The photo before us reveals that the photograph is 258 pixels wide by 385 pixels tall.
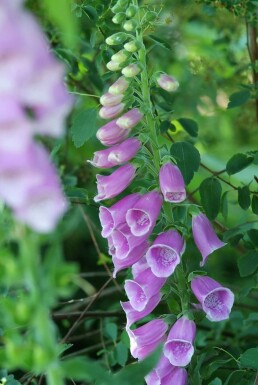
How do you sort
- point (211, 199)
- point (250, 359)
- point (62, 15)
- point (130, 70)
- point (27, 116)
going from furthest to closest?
1. point (211, 199)
2. point (250, 359)
3. point (130, 70)
4. point (27, 116)
5. point (62, 15)

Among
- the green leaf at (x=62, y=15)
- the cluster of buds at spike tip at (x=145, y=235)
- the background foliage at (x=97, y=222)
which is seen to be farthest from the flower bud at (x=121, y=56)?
the green leaf at (x=62, y=15)

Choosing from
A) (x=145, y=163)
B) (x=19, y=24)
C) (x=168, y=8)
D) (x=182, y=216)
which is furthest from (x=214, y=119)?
(x=19, y=24)

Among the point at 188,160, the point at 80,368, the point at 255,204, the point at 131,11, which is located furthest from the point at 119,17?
the point at 80,368

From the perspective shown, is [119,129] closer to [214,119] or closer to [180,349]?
[180,349]

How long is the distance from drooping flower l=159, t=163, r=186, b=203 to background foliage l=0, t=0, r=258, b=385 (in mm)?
139

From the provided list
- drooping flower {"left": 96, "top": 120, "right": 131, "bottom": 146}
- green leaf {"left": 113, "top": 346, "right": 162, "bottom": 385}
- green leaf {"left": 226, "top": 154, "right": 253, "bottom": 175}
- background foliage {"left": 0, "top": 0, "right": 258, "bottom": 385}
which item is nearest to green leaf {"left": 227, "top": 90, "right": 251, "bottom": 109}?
background foliage {"left": 0, "top": 0, "right": 258, "bottom": 385}

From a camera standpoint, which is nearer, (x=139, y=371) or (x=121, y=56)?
(x=139, y=371)

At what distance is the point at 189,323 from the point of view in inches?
36.7

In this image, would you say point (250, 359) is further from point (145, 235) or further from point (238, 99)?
point (238, 99)

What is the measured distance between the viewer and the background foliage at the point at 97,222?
58 centimetres

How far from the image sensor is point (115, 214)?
0.93 meters

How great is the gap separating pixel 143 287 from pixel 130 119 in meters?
0.18

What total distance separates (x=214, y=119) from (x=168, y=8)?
25.2 inches

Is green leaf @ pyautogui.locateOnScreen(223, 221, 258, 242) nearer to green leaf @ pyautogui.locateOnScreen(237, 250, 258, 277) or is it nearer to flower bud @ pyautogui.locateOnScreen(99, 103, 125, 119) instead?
green leaf @ pyautogui.locateOnScreen(237, 250, 258, 277)
